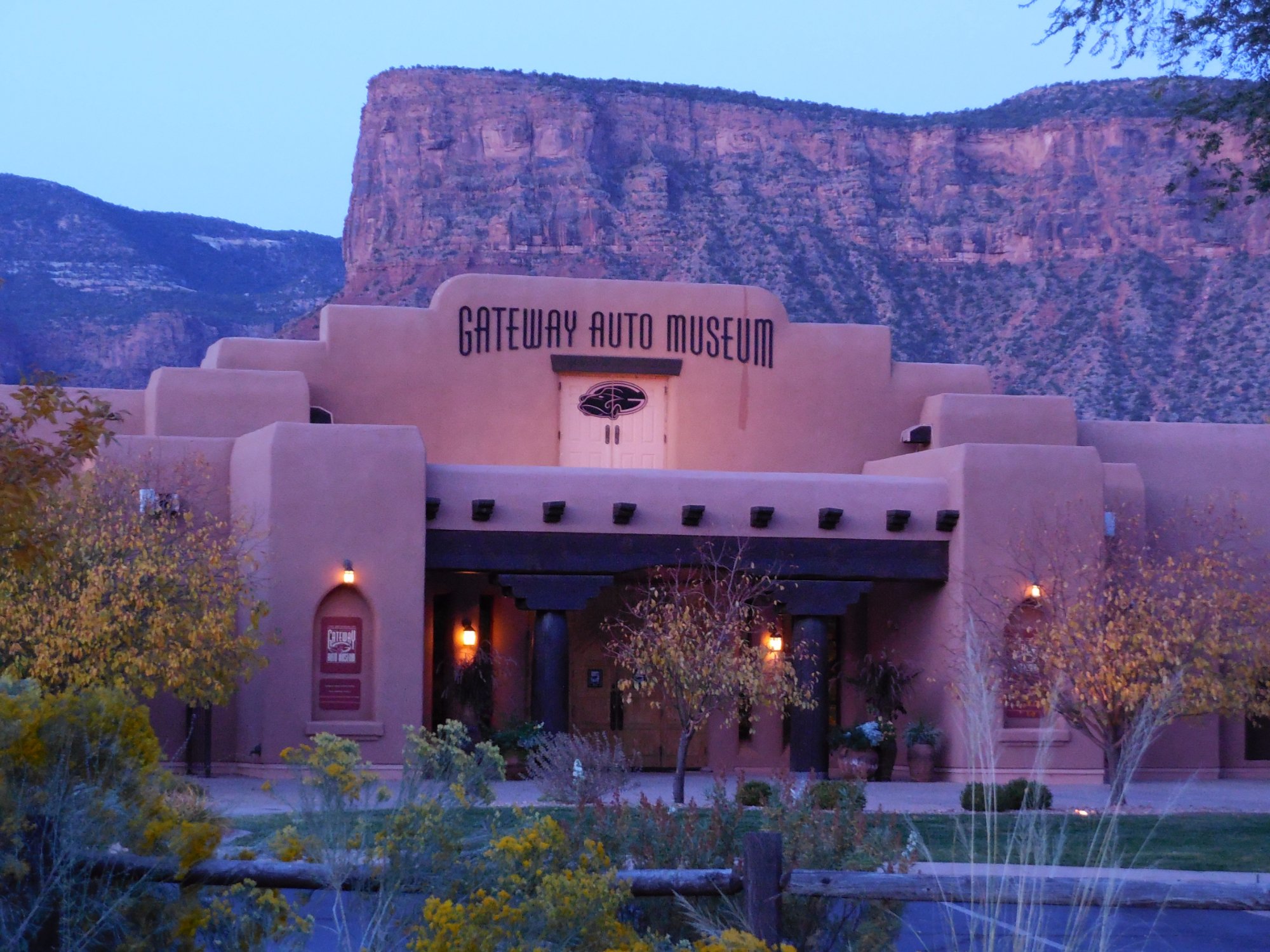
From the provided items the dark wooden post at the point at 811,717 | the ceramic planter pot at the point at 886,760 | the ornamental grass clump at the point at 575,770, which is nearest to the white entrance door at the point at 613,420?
the dark wooden post at the point at 811,717

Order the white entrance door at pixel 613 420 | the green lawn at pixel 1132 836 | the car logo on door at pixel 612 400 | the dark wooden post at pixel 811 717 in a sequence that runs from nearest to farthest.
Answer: the green lawn at pixel 1132 836 → the dark wooden post at pixel 811 717 → the white entrance door at pixel 613 420 → the car logo on door at pixel 612 400

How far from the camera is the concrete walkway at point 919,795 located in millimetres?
17359

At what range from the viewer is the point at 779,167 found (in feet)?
271

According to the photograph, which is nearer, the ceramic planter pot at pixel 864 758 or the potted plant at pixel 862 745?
the ceramic planter pot at pixel 864 758

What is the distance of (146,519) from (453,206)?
68.6 m

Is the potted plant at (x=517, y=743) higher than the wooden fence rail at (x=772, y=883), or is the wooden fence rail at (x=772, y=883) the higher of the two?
the wooden fence rail at (x=772, y=883)

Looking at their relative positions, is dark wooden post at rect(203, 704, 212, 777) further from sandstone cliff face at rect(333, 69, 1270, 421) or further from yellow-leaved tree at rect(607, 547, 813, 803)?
sandstone cliff face at rect(333, 69, 1270, 421)

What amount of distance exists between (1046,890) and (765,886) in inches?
52.1

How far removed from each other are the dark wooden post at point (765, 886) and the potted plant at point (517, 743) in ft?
45.4

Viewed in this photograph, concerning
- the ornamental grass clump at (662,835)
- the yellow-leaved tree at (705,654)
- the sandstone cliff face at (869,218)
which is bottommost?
the ornamental grass clump at (662,835)

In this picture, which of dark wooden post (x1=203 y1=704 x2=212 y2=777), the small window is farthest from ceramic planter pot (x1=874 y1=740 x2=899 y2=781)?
the small window

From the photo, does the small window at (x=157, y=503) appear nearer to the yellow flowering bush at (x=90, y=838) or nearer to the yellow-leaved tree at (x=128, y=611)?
the yellow-leaved tree at (x=128, y=611)

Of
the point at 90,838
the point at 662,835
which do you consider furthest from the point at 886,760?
the point at 90,838

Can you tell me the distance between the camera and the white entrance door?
966 inches
